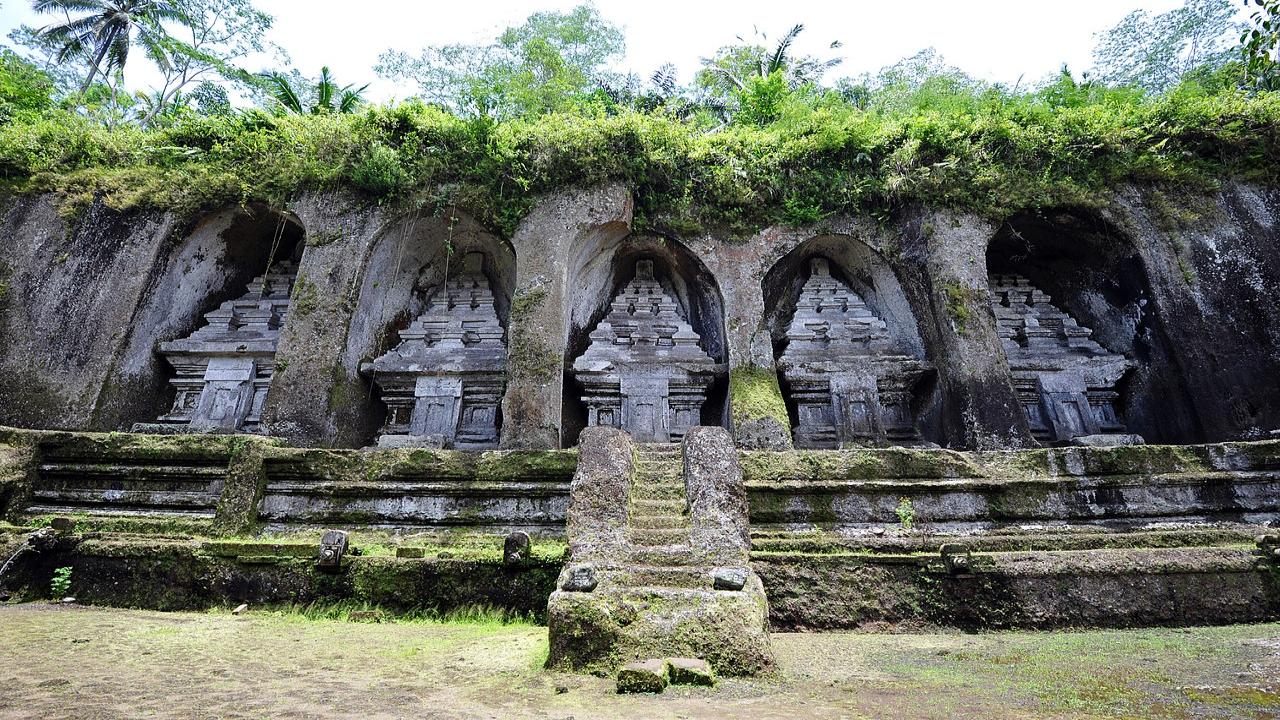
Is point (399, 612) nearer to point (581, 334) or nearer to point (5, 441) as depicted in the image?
point (5, 441)

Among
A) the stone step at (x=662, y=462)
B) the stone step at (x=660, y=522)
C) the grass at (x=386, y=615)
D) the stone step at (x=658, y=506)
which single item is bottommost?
the grass at (x=386, y=615)

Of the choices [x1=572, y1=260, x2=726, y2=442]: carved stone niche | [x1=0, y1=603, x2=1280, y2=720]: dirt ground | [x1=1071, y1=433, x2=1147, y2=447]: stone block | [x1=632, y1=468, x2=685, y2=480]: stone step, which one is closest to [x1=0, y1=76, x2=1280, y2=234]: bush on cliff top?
[x1=572, y1=260, x2=726, y2=442]: carved stone niche

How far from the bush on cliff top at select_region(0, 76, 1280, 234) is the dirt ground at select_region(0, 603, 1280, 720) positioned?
22.1 feet

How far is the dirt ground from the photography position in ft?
8.04

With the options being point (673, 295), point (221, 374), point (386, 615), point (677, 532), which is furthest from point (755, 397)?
point (221, 374)

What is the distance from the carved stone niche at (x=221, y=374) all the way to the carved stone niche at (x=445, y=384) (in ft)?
6.08

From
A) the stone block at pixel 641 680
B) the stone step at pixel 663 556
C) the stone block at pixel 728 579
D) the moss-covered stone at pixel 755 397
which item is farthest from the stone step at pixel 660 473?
the moss-covered stone at pixel 755 397

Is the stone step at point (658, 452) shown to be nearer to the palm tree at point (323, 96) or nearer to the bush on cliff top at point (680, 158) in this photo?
the bush on cliff top at point (680, 158)

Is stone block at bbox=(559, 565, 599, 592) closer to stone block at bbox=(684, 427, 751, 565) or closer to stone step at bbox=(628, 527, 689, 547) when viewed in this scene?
stone step at bbox=(628, 527, 689, 547)

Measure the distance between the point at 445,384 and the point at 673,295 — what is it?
3866mm

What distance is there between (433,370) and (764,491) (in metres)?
5.92

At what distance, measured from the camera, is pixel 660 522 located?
4457 millimetres

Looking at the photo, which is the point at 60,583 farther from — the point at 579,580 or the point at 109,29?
the point at 109,29

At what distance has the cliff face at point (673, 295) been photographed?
26.9ft
